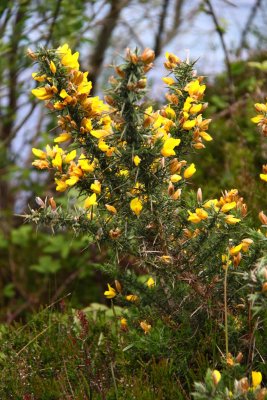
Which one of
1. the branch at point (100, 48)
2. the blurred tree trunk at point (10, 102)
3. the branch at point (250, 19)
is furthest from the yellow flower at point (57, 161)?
the branch at point (250, 19)

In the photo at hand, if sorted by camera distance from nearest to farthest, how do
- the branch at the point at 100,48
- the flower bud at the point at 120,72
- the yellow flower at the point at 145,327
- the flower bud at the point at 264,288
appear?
1. the flower bud at the point at 264,288
2. the flower bud at the point at 120,72
3. the yellow flower at the point at 145,327
4. the branch at the point at 100,48

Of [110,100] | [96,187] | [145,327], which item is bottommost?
[145,327]

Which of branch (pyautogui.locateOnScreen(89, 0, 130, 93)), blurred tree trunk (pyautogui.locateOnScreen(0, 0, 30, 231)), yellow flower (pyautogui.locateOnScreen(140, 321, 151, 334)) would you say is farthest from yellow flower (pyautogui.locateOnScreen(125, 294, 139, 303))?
branch (pyautogui.locateOnScreen(89, 0, 130, 93))

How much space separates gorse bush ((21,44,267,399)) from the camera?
7.00ft

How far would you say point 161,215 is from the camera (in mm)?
2244

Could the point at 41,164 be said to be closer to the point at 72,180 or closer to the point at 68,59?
the point at 72,180

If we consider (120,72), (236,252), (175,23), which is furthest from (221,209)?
(175,23)

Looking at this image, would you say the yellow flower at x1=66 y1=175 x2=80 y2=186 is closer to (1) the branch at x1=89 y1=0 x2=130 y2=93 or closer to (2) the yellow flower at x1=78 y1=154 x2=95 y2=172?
(2) the yellow flower at x1=78 y1=154 x2=95 y2=172

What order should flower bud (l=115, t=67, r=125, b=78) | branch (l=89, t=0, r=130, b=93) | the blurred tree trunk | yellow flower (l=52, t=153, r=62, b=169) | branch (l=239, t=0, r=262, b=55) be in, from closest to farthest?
flower bud (l=115, t=67, r=125, b=78)
yellow flower (l=52, t=153, r=62, b=169)
the blurred tree trunk
branch (l=89, t=0, r=130, b=93)
branch (l=239, t=0, r=262, b=55)

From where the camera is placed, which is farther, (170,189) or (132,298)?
(132,298)

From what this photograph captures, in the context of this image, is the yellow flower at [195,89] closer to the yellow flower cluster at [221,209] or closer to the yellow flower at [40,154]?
the yellow flower cluster at [221,209]

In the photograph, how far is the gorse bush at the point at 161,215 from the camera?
213 cm

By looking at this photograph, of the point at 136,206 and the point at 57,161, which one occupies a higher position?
the point at 57,161

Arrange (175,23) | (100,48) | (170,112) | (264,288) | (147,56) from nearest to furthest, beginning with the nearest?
(264,288) < (147,56) < (170,112) < (100,48) < (175,23)
